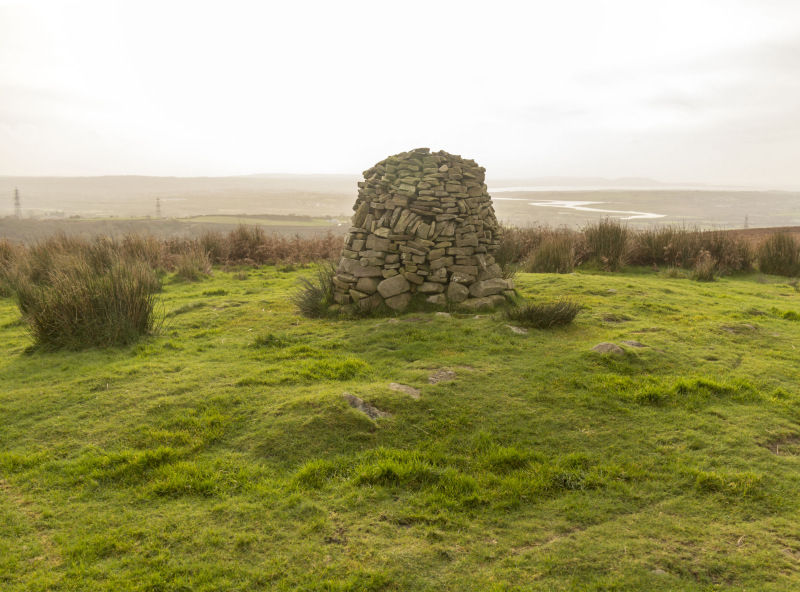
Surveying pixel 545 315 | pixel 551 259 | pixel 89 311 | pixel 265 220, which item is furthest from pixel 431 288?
pixel 265 220

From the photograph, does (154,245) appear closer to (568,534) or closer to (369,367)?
(369,367)

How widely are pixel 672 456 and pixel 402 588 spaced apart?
9.07ft

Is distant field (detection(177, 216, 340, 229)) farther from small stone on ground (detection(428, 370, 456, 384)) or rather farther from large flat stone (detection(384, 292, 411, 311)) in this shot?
small stone on ground (detection(428, 370, 456, 384))

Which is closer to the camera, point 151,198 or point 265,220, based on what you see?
point 265,220

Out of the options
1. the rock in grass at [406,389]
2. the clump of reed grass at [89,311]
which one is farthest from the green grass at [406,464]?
the clump of reed grass at [89,311]

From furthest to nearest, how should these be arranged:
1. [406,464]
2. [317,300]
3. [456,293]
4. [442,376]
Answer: [317,300] < [456,293] < [442,376] < [406,464]

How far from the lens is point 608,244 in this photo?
1583cm

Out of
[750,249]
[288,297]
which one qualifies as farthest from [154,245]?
[750,249]

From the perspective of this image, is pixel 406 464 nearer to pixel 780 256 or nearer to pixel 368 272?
pixel 368 272

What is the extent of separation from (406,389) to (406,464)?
1.36m

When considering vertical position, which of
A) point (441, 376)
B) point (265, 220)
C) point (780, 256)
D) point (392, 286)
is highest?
point (265, 220)


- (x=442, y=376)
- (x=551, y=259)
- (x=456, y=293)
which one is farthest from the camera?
A: (x=551, y=259)

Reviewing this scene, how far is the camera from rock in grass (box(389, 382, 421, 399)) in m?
5.45

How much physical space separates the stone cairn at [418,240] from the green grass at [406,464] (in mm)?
1441
